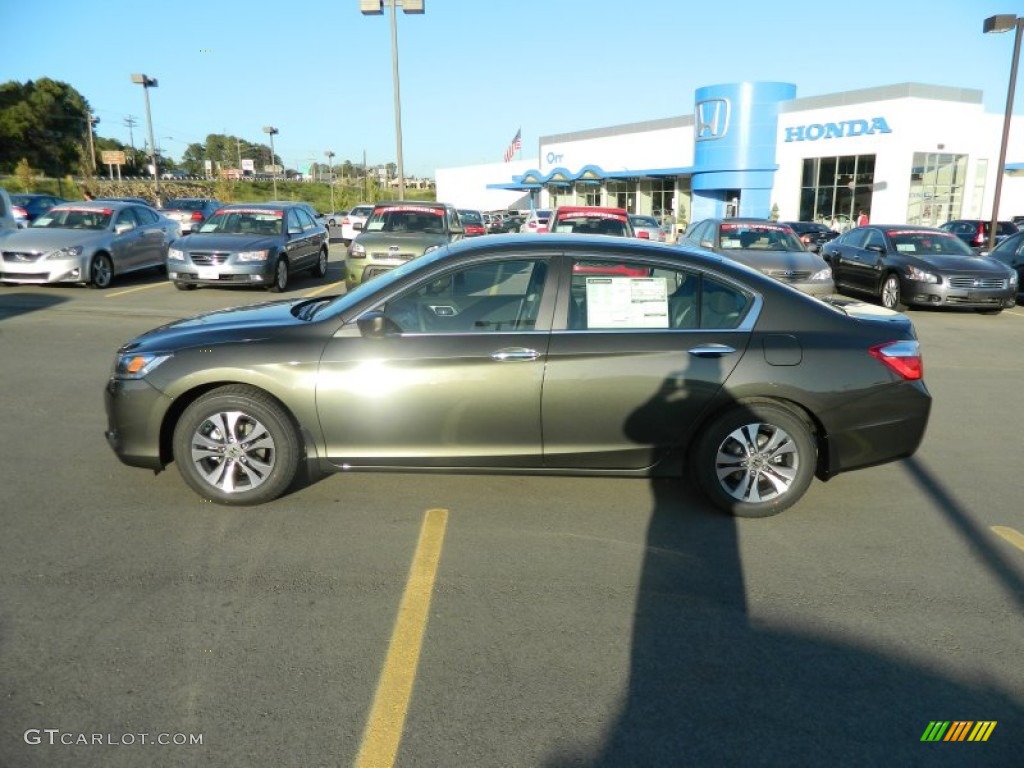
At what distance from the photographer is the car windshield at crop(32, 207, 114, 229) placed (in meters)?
14.7

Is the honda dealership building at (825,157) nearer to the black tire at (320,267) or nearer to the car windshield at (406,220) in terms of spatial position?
the black tire at (320,267)

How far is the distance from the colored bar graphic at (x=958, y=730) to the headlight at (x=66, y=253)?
14.6m

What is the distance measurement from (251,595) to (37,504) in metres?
1.87

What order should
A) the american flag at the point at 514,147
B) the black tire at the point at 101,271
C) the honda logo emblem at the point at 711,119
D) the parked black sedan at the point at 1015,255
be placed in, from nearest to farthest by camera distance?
the black tire at the point at 101,271 < the parked black sedan at the point at 1015,255 < the honda logo emblem at the point at 711,119 < the american flag at the point at 514,147

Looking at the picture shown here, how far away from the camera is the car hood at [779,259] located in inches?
506

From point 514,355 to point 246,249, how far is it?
422 inches

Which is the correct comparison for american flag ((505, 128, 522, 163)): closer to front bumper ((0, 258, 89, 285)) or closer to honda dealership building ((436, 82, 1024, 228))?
honda dealership building ((436, 82, 1024, 228))

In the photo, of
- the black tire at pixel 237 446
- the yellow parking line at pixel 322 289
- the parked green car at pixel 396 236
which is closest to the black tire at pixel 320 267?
the yellow parking line at pixel 322 289

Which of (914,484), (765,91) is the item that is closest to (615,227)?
(914,484)

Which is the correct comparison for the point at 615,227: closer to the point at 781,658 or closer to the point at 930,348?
the point at 930,348

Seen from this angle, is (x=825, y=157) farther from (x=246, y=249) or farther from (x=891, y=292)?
(x=246, y=249)

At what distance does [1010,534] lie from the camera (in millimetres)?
4379

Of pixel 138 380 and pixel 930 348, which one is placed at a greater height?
pixel 138 380

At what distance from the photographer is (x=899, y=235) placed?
14586 millimetres
